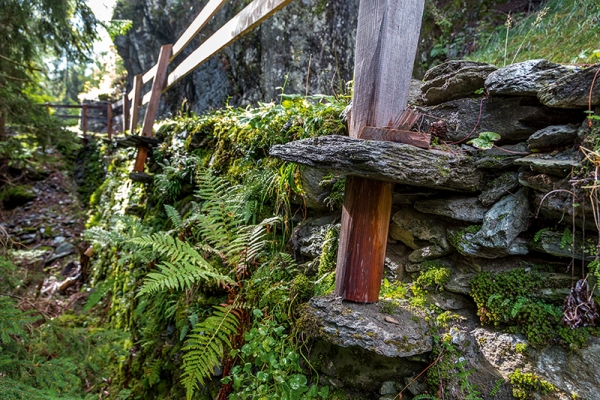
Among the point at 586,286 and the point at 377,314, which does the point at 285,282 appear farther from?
the point at 586,286

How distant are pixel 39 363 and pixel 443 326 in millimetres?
2478

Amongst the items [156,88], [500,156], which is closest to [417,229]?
[500,156]

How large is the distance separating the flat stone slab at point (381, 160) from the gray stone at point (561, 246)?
386 millimetres

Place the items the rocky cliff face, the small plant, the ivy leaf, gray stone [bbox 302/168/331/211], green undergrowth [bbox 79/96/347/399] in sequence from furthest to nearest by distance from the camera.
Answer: the rocky cliff face < gray stone [bbox 302/168/331/211] < green undergrowth [bbox 79/96/347/399] < the ivy leaf < the small plant

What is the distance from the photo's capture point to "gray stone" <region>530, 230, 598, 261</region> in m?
1.32

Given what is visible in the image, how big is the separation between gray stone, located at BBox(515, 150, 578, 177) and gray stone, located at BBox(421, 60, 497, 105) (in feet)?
1.75

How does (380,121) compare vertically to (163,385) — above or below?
above

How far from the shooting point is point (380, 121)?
1637mm

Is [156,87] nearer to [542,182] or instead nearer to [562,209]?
[542,182]

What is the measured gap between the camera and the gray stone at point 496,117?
158 centimetres

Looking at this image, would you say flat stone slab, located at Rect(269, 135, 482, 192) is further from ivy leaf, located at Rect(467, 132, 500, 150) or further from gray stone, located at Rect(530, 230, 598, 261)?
gray stone, located at Rect(530, 230, 598, 261)

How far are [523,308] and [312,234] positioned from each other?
1285mm

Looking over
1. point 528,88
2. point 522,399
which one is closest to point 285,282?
point 522,399

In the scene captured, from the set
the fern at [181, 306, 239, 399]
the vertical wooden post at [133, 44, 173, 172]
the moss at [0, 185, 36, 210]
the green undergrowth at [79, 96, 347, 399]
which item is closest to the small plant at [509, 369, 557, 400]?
the green undergrowth at [79, 96, 347, 399]
